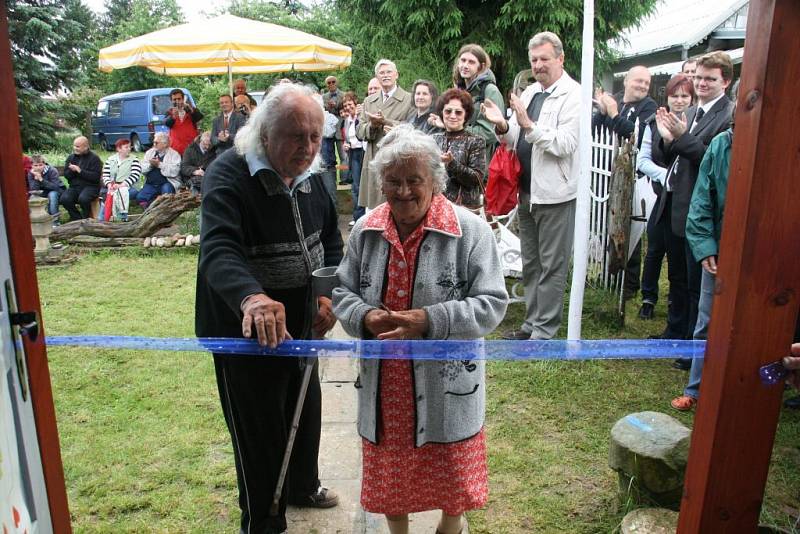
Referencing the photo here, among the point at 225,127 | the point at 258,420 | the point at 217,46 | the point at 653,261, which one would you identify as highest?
the point at 217,46

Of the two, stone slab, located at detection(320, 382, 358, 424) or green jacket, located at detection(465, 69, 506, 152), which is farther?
green jacket, located at detection(465, 69, 506, 152)

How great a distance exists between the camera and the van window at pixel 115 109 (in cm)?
2748

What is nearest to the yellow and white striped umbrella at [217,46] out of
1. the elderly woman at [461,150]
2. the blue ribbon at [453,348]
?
the elderly woman at [461,150]

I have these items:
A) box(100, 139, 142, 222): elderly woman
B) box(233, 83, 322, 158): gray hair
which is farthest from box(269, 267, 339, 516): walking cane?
box(100, 139, 142, 222): elderly woman

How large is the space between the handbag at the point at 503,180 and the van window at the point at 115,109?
25.7 meters

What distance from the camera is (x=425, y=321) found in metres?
2.31

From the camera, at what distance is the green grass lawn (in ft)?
10.9

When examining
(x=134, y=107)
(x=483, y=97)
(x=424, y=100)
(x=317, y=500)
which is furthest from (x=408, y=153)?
(x=134, y=107)

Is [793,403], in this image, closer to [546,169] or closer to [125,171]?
[546,169]

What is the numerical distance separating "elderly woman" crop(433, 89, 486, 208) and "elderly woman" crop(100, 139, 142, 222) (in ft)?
25.2

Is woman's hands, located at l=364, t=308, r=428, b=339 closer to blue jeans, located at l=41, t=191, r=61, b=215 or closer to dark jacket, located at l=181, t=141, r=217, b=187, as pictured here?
dark jacket, located at l=181, t=141, r=217, b=187

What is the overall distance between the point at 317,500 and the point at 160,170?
9514mm

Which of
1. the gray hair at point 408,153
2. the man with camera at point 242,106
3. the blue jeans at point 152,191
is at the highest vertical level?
the man with camera at point 242,106

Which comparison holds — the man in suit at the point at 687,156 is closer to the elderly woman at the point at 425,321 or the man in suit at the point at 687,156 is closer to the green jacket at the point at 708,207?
the green jacket at the point at 708,207
